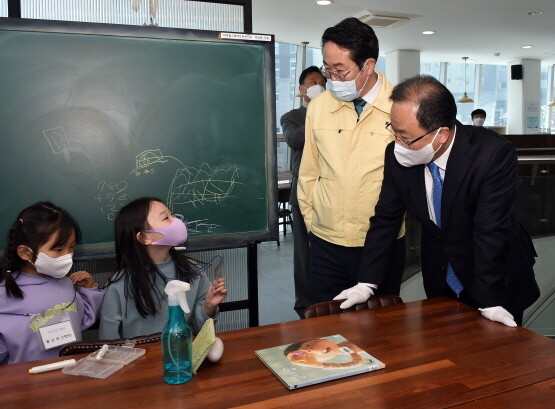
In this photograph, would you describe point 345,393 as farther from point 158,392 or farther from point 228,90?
point 228,90

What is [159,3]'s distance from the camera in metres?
2.44

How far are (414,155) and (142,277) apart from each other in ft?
3.29

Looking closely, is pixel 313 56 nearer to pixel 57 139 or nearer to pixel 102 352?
pixel 57 139

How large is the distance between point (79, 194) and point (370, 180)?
1.23 m

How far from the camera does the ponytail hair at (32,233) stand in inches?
67.5

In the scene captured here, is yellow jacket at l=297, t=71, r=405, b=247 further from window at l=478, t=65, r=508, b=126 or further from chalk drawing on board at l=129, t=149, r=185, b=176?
window at l=478, t=65, r=508, b=126

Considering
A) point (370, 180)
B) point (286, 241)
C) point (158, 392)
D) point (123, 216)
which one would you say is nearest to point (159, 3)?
point (123, 216)

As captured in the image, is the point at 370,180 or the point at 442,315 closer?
the point at 442,315

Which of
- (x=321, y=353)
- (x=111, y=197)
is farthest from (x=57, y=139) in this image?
(x=321, y=353)

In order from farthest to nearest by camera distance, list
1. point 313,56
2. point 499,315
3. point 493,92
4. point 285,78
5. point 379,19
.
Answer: point 493,92, point 313,56, point 285,78, point 379,19, point 499,315

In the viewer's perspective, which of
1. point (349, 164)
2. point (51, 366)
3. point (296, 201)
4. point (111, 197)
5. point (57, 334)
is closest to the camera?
point (51, 366)

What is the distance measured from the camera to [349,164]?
82.4 inches

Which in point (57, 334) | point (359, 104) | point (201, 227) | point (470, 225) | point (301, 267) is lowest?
point (301, 267)

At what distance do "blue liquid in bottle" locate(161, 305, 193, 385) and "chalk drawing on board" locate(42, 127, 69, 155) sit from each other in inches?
51.1
